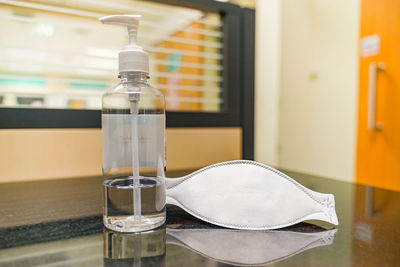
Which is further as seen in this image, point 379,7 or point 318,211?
point 379,7

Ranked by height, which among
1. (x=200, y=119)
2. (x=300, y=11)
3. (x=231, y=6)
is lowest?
(x=200, y=119)

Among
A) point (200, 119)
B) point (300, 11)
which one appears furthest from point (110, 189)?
point (300, 11)

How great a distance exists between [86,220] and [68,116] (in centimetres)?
42

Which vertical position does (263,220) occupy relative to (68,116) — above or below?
below

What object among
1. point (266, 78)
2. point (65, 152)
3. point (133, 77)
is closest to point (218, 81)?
→ point (266, 78)

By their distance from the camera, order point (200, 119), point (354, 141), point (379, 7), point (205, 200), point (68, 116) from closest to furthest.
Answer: point (205, 200), point (68, 116), point (200, 119), point (379, 7), point (354, 141)

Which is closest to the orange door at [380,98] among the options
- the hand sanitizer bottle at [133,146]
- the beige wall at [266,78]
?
the beige wall at [266,78]

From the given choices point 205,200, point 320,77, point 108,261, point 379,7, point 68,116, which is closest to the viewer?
point 108,261

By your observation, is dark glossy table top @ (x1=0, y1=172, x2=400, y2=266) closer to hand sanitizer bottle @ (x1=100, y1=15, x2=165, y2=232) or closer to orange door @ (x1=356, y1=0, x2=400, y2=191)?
hand sanitizer bottle @ (x1=100, y1=15, x2=165, y2=232)

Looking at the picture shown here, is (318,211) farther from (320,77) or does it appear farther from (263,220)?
(320,77)

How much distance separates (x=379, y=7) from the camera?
3.87ft

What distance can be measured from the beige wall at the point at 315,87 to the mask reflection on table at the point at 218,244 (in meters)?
0.82

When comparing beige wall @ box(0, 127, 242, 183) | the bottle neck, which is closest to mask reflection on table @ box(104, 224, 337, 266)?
the bottle neck

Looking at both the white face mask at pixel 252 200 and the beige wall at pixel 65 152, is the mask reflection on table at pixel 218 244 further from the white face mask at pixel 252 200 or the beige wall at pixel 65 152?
the beige wall at pixel 65 152
